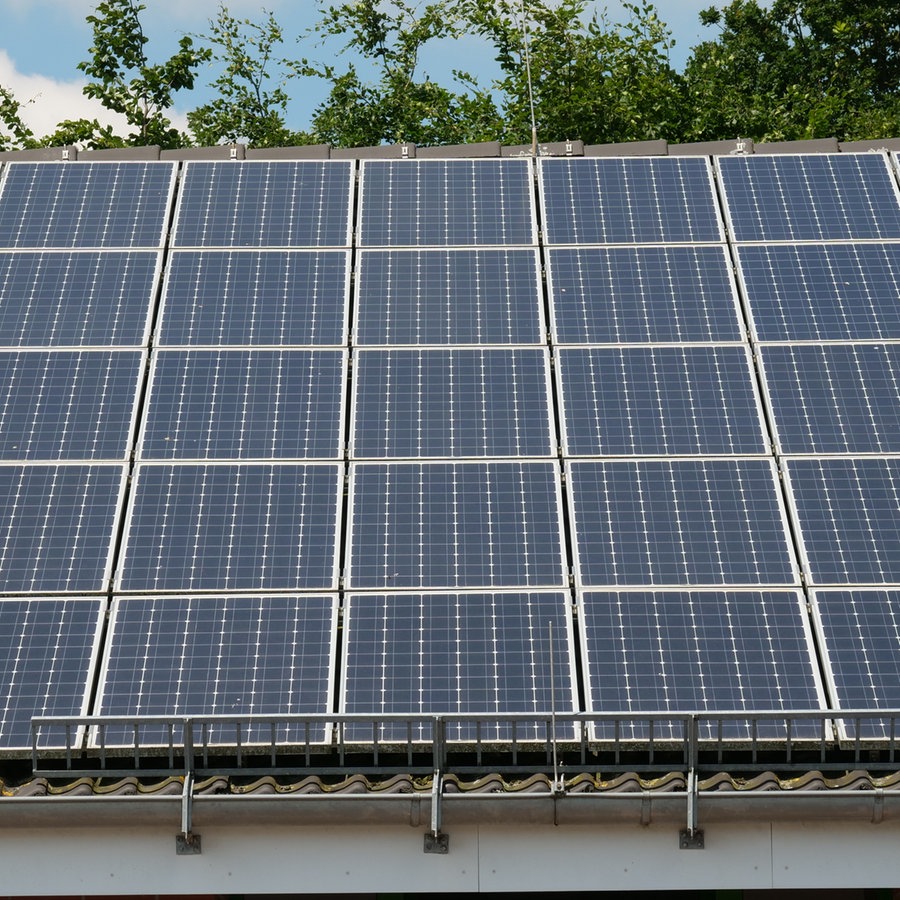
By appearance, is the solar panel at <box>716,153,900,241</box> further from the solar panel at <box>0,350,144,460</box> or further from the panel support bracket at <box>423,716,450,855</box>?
the panel support bracket at <box>423,716,450,855</box>

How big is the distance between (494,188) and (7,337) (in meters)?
5.64

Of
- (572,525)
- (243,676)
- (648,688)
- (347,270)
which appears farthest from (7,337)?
(648,688)

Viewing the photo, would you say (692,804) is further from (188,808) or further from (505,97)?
(505,97)

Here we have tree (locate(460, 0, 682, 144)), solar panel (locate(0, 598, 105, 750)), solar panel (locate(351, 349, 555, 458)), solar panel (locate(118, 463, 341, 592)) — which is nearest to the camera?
solar panel (locate(0, 598, 105, 750))

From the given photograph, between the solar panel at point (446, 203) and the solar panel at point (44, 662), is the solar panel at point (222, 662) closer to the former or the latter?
the solar panel at point (44, 662)

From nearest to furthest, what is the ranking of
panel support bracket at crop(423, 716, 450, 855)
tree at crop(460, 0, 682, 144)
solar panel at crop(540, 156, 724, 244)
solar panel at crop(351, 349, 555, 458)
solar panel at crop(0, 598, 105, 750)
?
panel support bracket at crop(423, 716, 450, 855) < solar panel at crop(0, 598, 105, 750) < solar panel at crop(351, 349, 555, 458) < solar panel at crop(540, 156, 724, 244) < tree at crop(460, 0, 682, 144)

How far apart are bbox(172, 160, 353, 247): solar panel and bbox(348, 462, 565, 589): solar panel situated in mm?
3754

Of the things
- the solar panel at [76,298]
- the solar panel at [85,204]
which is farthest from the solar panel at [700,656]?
the solar panel at [85,204]

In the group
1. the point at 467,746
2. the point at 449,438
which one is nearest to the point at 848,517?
the point at 449,438

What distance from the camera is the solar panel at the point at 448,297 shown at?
1598 centimetres

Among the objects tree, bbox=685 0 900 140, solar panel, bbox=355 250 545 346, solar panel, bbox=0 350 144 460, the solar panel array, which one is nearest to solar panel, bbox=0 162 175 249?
the solar panel array

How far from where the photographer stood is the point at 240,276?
1666 centimetres

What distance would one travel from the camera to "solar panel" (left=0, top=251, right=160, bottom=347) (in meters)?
16.0

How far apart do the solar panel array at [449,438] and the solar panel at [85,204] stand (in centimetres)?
5
